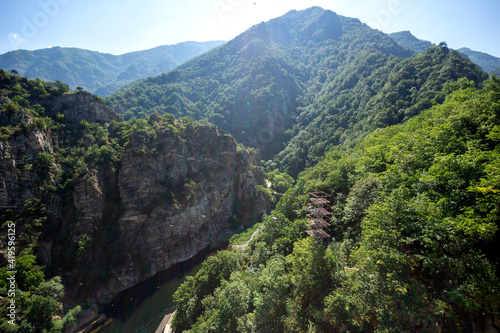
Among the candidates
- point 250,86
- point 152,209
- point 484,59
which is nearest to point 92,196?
point 152,209

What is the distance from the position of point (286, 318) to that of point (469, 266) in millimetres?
13527

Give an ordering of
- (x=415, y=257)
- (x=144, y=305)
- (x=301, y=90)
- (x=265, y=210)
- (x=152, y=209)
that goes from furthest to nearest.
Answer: (x=301, y=90) < (x=265, y=210) < (x=152, y=209) < (x=144, y=305) < (x=415, y=257)

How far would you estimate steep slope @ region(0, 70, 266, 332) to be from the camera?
101 ft

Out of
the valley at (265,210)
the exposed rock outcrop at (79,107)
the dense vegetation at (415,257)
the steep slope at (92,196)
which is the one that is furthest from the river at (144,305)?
the exposed rock outcrop at (79,107)

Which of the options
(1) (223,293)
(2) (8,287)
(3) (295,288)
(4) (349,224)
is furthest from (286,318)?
(2) (8,287)

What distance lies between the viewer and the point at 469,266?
849 cm

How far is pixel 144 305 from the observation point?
1403 inches

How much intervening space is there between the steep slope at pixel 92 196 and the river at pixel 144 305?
2.00 m

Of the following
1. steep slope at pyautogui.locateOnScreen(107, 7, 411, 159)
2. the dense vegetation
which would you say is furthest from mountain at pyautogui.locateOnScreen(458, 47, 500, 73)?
the dense vegetation

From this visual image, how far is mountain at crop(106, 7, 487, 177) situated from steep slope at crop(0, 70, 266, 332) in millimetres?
56147

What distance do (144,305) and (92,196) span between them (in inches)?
989

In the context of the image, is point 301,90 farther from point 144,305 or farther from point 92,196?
point 144,305

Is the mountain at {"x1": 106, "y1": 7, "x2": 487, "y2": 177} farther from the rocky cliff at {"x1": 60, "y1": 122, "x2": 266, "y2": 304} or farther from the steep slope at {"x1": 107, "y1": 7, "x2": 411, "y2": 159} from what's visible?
the rocky cliff at {"x1": 60, "y1": 122, "x2": 266, "y2": 304}

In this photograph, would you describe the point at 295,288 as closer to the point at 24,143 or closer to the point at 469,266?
the point at 469,266
